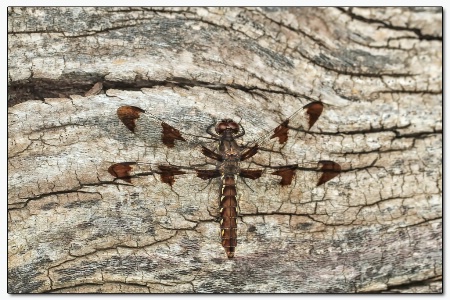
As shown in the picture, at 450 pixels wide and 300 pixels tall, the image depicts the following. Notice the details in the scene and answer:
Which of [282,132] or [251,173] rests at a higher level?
[282,132]

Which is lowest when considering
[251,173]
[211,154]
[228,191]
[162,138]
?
[228,191]

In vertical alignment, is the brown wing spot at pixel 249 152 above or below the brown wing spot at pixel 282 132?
below

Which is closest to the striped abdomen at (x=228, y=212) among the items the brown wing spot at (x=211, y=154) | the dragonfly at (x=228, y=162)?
the dragonfly at (x=228, y=162)

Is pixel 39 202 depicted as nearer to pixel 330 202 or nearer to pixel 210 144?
pixel 210 144

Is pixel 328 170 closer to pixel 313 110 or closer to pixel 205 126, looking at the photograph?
pixel 313 110

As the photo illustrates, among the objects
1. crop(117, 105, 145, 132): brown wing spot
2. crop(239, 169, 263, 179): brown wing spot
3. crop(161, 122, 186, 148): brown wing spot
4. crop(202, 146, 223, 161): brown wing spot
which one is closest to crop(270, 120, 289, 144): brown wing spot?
crop(239, 169, 263, 179): brown wing spot

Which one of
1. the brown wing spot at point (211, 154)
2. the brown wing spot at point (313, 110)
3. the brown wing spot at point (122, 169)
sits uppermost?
the brown wing spot at point (313, 110)

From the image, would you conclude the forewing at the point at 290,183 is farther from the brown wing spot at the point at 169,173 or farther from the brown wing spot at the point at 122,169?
the brown wing spot at the point at 122,169

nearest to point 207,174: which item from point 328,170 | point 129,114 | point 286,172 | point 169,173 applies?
point 169,173

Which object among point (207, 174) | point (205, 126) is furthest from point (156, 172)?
point (205, 126)
